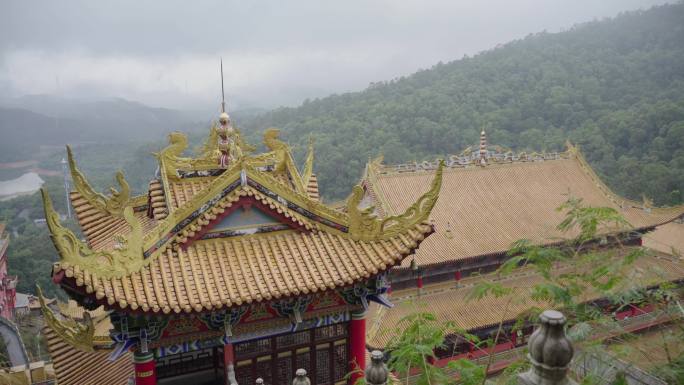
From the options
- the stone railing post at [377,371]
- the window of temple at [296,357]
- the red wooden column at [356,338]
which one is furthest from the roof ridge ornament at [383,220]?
the stone railing post at [377,371]

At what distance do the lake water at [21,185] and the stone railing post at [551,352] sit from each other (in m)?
139

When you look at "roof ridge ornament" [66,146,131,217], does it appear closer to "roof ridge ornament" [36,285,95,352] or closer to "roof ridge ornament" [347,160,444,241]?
"roof ridge ornament" [36,285,95,352]

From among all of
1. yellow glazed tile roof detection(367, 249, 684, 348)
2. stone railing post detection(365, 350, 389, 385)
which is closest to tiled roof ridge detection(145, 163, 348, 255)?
stone railing post detection(365, 350, 389, 385)

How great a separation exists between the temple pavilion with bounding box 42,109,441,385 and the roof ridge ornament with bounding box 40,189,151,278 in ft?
0.05

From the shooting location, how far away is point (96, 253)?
6859 millimetres

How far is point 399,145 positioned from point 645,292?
83.8 m

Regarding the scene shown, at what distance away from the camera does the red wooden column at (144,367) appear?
7.73 meters

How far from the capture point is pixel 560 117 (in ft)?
303

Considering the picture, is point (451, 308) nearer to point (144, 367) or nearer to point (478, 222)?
point (478, 222)

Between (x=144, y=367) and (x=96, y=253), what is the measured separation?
2139 millimetres

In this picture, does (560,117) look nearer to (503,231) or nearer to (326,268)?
(503,231)

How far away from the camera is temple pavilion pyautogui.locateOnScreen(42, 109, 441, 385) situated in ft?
23.9

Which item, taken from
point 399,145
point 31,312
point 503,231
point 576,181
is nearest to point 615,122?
point 399,145

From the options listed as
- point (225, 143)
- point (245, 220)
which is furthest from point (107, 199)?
point (245, 220)
